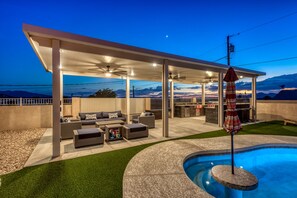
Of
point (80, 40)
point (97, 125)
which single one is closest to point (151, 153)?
point (97, 125)

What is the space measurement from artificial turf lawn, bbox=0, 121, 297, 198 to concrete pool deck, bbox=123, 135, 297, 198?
25 centimetres

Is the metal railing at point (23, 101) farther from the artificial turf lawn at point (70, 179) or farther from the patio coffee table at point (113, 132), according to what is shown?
the artificial turf lawn at point (70, 179)

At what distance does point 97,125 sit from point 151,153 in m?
3.40

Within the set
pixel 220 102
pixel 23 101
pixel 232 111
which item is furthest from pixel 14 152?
pixel 220 102

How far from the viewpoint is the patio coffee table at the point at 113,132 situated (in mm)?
5340

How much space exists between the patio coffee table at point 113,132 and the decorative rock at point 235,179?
3.59 m

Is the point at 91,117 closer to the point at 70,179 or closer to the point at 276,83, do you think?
the point at 70,179

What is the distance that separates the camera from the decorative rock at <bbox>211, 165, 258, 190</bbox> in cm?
264

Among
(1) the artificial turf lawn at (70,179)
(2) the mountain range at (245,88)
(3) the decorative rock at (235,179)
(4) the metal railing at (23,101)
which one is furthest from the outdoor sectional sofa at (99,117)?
(2) the mountain range at (245,88)

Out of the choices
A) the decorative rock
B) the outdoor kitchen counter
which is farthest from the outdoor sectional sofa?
the decorative rock

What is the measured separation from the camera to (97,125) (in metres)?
6.33

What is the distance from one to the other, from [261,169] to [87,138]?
206 inches

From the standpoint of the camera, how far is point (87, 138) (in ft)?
15.4

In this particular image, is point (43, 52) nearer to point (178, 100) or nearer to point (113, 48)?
point (113, 48)
